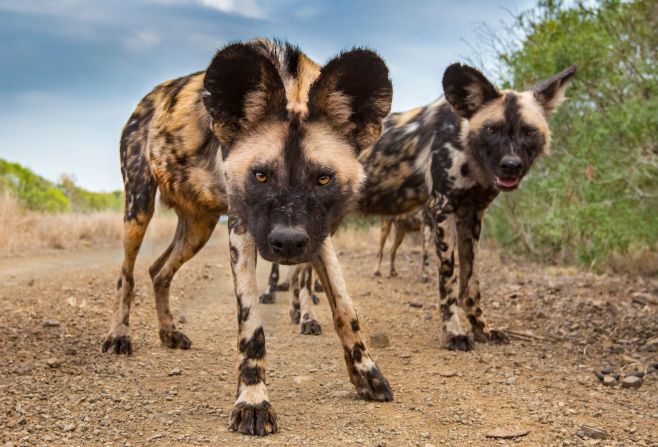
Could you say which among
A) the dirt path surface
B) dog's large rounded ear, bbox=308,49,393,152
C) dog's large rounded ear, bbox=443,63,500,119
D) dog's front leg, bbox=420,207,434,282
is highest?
dog's large rounded ear, bbox=443,63,500,119

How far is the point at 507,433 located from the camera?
10.1 ft

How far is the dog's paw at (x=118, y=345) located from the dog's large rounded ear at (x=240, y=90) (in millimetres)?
2000

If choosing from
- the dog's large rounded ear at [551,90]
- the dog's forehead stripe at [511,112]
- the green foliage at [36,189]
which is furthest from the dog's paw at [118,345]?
the green foliage at [36,189]

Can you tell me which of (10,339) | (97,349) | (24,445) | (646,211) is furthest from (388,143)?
(646,211)

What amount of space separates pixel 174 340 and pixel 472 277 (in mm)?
2241

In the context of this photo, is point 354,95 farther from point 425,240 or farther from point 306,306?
point 425,240

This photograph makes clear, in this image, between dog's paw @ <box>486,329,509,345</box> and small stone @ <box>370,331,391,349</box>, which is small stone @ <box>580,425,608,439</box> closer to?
small stone @ <box>370,331,391,349</box>

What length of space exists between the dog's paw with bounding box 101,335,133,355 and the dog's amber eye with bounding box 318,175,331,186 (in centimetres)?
227

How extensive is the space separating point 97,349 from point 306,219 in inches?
98.3

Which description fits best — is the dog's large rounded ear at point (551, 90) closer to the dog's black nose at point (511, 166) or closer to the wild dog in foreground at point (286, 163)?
the dog's black nose at point (511, 166)

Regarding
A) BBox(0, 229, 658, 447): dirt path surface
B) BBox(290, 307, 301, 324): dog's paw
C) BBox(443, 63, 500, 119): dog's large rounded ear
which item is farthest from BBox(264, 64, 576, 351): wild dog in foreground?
BBox(290, 307, 301, 324): dog's paw

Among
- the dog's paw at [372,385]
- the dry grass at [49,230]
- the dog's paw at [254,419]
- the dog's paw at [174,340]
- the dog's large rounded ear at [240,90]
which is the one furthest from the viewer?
the dry grass at [49,230]

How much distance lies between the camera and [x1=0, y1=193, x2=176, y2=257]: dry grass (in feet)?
38.5

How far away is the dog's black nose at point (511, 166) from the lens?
16.4 ft
